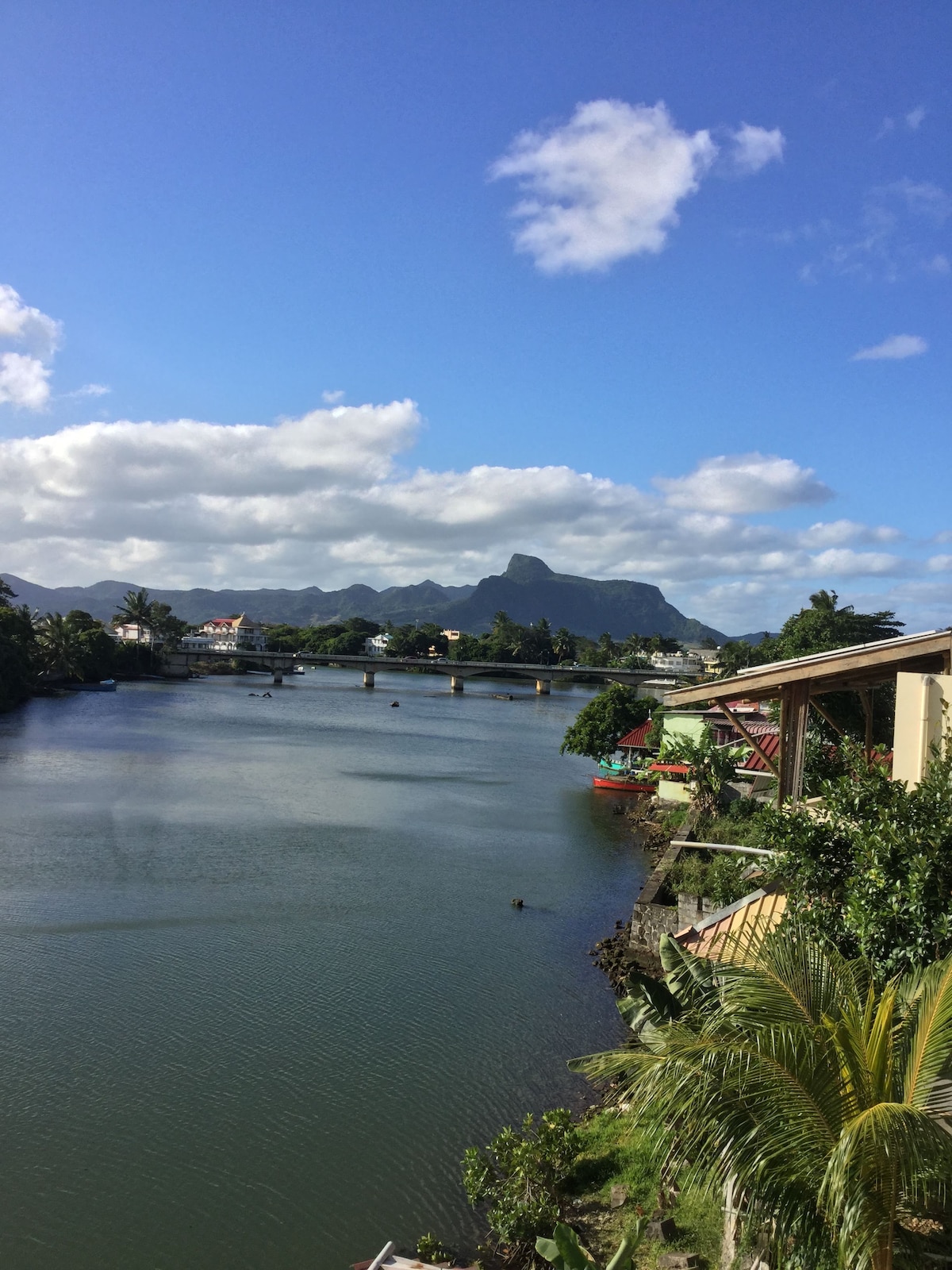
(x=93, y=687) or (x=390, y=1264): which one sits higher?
(x=93, y=687)

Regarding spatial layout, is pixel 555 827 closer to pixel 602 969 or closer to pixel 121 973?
pixel 602 969

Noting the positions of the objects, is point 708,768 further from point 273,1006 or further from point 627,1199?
point 627,1199

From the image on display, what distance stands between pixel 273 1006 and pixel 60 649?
79.6 meters

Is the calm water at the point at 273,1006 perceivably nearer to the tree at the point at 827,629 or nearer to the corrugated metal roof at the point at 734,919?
the corrugated metal roof at the point at 734,919

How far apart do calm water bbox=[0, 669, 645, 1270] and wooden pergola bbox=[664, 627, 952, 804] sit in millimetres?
5526

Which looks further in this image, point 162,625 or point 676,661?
point 676,661

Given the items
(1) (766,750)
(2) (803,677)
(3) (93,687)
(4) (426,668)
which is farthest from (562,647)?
(2) (803,677)

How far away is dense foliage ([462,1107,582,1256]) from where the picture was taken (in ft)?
29.9

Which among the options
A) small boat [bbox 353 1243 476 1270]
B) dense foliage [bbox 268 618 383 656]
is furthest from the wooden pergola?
dense foliage [bbox 268 618 383 656]

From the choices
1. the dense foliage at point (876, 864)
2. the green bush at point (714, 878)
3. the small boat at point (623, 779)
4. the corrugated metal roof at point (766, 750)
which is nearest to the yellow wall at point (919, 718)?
the dense foliage at point (876, 864)

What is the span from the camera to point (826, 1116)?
4812 mm

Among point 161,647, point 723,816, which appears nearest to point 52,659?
point 161,647

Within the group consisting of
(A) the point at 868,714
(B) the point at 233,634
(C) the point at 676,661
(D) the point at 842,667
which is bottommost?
(A) the point at 868,714

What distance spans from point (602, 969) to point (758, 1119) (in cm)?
1384
